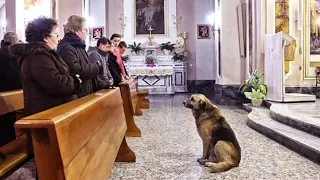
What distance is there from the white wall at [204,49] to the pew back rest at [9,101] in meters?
10.5

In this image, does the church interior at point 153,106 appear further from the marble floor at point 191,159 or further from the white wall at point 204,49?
the white wall at point 204,49

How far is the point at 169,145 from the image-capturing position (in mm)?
4492

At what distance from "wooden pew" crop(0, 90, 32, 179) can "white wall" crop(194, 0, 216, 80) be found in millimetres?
10480

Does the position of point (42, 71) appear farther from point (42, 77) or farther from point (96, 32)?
point (96, 32)

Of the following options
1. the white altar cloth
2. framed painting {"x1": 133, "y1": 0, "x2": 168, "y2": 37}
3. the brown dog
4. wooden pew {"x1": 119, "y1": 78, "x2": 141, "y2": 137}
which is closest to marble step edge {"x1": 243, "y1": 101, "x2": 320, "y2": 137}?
the brown dog

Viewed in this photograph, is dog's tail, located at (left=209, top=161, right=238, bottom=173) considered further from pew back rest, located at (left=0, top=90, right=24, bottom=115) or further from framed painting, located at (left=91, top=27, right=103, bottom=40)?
framed painting, located at (left=91, top=27, right=103, bottom=40)

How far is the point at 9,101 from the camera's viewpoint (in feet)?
11.2

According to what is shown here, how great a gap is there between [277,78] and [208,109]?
403cm

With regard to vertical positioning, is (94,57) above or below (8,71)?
above

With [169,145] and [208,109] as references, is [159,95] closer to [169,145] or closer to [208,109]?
[169,145]

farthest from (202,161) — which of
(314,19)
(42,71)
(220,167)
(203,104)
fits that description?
(314,19)

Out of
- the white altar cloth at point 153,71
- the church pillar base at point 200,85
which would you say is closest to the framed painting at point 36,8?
the white altar cloth at point 153,71

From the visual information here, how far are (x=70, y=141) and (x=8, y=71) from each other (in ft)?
8.96

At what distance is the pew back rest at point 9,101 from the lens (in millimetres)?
3305
